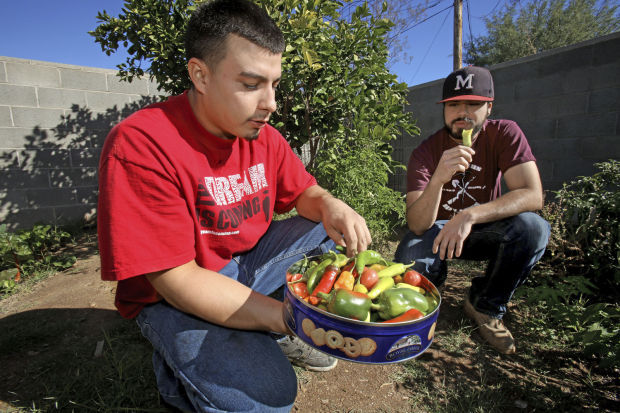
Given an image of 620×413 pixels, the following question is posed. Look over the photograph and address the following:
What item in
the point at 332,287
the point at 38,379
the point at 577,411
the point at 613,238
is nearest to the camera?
the point at 332,287

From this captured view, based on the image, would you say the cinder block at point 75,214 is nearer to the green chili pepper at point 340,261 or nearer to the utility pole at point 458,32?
the green chili pepper at point 340,261

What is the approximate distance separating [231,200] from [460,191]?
175 cm

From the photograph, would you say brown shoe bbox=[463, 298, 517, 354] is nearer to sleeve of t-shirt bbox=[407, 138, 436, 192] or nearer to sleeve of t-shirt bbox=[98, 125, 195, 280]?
sleeve of t-shirt bbox=[407, 138, 436, 192]

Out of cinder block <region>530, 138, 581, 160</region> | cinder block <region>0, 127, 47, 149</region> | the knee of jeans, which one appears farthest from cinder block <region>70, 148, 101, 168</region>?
cinder block <region>530, 138, 581, 160</region>

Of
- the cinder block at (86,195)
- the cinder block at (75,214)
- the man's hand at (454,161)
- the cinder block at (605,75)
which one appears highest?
the cinder block at (605,75)

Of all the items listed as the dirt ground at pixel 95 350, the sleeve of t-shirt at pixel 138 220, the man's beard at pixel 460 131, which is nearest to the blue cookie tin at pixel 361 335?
the sleeve of t-shirt at pixel 138 220

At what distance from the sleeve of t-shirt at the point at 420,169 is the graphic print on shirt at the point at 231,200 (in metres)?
1.16

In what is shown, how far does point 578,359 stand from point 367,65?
2693 millimetres

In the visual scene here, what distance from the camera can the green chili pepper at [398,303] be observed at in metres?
1.24

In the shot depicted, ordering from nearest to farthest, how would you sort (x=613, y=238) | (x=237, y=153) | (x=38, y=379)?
(x=237, y=153) < (x=38, y=379) < (x=613, y=238)

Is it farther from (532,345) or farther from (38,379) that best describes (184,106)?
(532,345)

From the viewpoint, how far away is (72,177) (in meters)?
5.00

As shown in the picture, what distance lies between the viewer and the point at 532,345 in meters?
2.15

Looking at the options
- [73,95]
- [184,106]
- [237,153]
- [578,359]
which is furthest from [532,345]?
[73,95]
